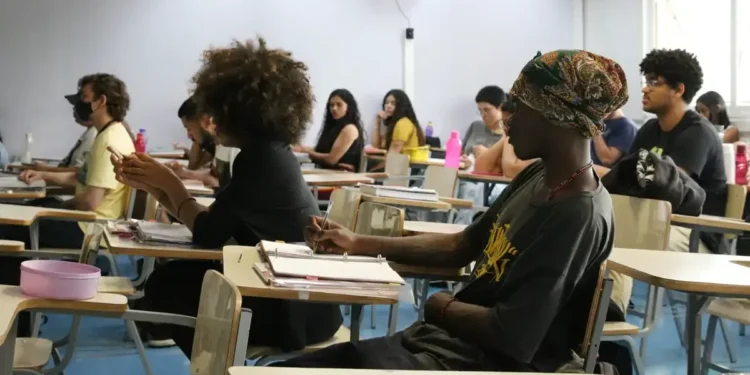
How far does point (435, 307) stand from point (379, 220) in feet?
3.03

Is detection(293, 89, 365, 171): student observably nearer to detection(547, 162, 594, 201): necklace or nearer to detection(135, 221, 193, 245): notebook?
detection(135, 221, 193, 245): notebook

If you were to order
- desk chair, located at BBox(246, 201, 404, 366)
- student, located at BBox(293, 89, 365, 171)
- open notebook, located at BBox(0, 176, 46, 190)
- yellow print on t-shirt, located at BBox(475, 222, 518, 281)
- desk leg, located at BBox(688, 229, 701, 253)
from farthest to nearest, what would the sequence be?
student, located at BBox(293, 89, 365, 171) < open notebook, located at BBox(0, 176, 46, 190) < desk leg, located at BBox(688, 229, 701, 253) < desk chair, located at BBox(246, 201, 404, 366) < yellow print on t-shirt, located at BBox(475, 222, 518, 281)

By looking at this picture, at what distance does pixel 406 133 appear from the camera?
23.4ft

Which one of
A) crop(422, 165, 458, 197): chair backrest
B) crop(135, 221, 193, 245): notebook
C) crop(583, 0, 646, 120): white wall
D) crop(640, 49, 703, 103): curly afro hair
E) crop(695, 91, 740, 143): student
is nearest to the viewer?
crop(135, 221, 193, 245): notebook

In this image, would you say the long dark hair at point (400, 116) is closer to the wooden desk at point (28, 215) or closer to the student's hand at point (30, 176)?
the student's hand at point (30, 176)

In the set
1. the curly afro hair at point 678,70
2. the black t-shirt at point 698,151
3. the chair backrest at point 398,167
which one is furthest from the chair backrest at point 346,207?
the chair backrest at point 398,167

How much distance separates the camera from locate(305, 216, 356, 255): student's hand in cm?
203

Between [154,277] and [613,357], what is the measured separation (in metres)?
1.33

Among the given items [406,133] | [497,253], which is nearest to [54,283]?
[497,253]

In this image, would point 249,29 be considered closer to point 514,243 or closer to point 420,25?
point 420,25

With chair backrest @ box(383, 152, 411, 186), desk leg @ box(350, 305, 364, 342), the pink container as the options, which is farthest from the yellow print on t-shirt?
chair backrest @ box(383, 152, 411, 186)

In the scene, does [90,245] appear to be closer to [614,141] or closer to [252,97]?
[252,97]

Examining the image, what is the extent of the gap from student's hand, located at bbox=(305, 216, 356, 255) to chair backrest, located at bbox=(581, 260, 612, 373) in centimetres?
65

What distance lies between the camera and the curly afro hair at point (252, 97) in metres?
2.53
